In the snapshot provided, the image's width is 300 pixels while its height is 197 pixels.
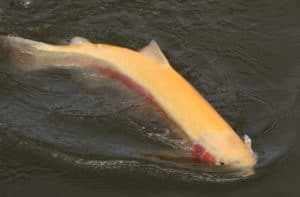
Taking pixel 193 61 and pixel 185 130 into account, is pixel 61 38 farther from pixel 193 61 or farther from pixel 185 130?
pixel 185 130

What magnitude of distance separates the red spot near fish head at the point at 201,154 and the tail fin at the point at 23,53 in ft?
4.79

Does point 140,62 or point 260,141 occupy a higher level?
point 140,62

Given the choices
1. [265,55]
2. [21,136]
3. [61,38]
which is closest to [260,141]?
[265,55]

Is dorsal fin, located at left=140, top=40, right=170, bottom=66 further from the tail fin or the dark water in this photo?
the tail fin

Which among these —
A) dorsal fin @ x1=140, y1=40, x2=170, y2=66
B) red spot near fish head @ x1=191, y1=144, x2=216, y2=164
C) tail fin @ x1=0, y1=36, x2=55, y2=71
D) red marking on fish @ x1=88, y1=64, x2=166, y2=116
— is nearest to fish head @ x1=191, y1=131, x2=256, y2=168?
red spot near fish head @ x1=191, y1=144, x2=216, y2=164

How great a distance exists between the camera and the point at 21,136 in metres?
4.26

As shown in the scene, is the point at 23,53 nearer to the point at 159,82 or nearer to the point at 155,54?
the point at 155,54

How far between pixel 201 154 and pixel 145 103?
0.61 meters

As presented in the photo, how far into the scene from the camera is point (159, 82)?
410 cm

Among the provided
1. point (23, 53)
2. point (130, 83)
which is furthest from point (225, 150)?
point (23, 53)

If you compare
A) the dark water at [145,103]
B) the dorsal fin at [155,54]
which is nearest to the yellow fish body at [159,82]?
the dorsal fin at [155,54]

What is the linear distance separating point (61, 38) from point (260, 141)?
7.09 ft

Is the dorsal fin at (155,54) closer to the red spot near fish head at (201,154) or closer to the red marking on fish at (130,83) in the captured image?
the red marking on fish at (130,83)

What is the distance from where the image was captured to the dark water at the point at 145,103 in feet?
12.9
